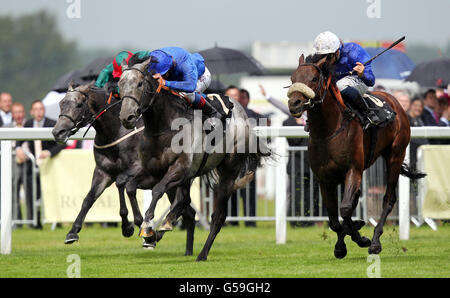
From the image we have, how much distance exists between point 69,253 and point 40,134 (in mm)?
1252

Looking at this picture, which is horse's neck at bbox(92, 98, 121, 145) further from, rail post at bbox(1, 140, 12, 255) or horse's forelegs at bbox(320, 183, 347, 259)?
horse's forelegs at bbox(320, 183, 347, 259)

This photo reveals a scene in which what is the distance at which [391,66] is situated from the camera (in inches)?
589

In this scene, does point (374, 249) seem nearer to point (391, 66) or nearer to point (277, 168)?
point (277, 168)

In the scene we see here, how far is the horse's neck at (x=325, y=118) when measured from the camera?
25.7ft

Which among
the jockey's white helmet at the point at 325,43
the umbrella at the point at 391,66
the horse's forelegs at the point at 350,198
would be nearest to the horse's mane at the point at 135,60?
the jockey's white helmet at the point at 325,43

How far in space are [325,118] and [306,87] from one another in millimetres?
529

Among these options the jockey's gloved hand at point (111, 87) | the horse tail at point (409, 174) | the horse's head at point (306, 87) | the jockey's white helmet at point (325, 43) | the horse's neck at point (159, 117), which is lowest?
the horse tail at point (409, 174)

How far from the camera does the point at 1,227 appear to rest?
9.55 meters

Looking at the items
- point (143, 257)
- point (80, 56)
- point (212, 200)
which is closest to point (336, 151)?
point (143, 257)

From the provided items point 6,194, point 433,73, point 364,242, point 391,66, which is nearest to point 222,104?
point 364,242

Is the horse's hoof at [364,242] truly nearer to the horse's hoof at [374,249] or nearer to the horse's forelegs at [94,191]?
the horse's hoof at [374,249]

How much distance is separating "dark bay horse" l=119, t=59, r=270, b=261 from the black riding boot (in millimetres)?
1360

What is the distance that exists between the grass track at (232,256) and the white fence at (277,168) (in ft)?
0.75

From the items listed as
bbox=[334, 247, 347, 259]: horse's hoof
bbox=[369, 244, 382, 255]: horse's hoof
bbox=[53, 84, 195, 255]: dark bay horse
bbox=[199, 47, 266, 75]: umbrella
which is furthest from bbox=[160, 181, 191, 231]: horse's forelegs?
bbox=[199, 47, 266, 75]: umbrella
